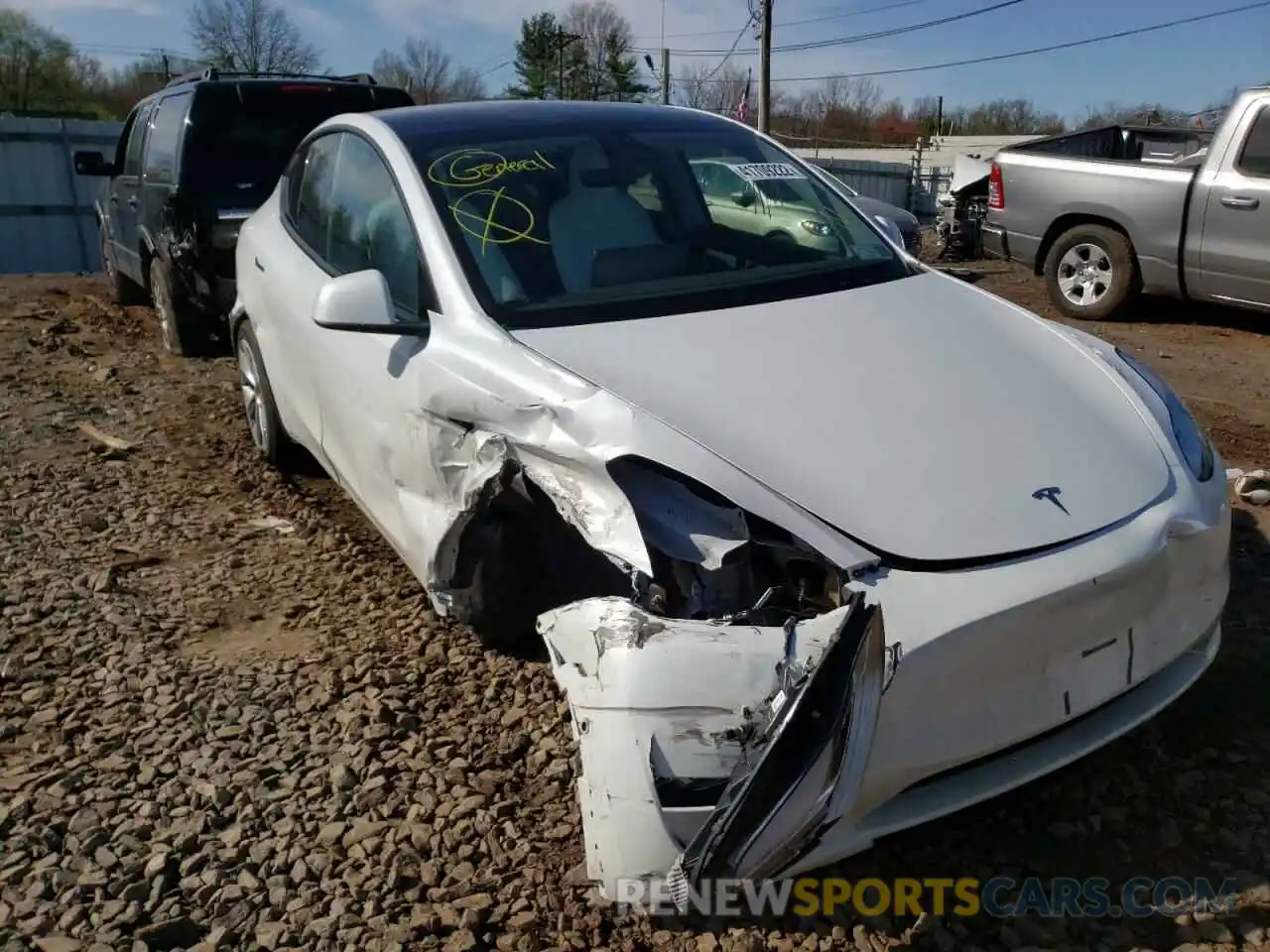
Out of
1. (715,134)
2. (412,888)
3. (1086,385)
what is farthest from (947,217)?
(412,888)

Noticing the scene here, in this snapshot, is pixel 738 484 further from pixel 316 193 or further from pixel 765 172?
pixel 316 193

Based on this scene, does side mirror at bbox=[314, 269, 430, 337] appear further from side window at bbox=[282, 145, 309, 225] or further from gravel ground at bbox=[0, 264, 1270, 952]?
side window at bbox=[282, 145, 309, 225]

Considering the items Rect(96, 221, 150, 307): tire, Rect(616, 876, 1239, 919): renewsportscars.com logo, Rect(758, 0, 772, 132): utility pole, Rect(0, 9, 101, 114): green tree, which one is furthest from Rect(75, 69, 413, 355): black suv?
Rect(0, 9, 101, 114): green tree

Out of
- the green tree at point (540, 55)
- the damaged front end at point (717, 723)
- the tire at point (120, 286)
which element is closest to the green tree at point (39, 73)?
the green tree at point (540, 55)

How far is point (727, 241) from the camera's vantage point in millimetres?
3402

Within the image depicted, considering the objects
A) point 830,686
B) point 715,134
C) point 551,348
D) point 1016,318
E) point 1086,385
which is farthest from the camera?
point 715,134

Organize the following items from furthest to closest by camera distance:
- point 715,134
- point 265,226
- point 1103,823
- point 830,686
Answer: point 265,226 < point 715,134 < point 1103,823 < point 830,686

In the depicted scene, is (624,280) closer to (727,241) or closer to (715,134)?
(727,241)

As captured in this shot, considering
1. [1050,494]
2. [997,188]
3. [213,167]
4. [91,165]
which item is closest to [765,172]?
[1050,494]

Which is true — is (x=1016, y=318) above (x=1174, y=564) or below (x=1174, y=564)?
above

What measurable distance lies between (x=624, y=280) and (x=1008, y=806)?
174 centimetres

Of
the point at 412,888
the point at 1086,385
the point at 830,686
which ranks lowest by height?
the point at 412,888

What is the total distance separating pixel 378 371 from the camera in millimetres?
3152

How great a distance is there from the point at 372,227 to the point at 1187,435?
8.39 ft
